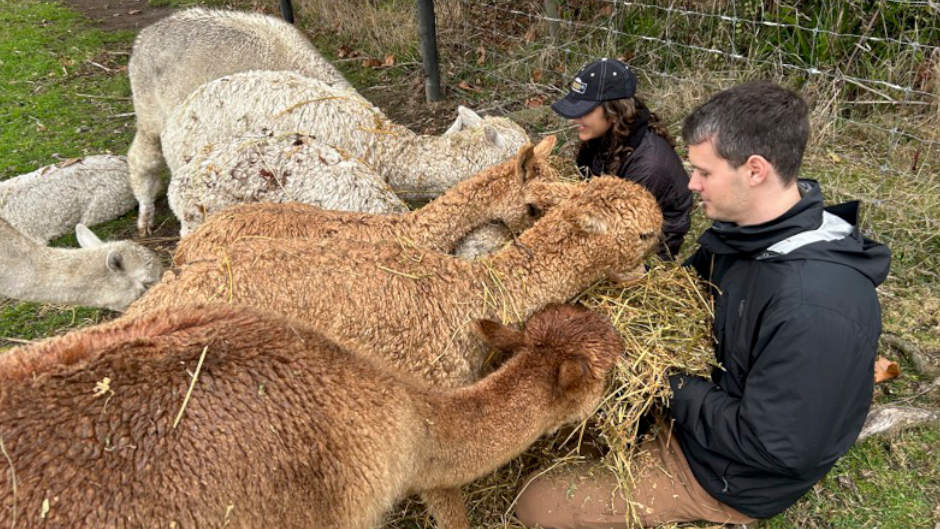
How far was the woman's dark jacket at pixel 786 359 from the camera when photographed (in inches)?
83.8

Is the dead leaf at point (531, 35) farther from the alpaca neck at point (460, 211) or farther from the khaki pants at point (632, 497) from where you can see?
the khaki pants at point (632, 497)

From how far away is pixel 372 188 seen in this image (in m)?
4.01

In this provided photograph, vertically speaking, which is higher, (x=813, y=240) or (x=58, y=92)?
(x=813, y=240)

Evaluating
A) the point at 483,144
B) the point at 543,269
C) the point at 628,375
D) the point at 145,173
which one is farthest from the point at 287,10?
the point at 628,375

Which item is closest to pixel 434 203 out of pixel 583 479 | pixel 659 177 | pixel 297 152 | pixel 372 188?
pixel 372 188

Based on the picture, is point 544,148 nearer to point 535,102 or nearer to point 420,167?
point 420,167

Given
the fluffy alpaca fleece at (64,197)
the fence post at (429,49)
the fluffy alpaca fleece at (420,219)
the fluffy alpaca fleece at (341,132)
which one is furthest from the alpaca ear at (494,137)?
the fluffy alpaca fleece at (64,197)

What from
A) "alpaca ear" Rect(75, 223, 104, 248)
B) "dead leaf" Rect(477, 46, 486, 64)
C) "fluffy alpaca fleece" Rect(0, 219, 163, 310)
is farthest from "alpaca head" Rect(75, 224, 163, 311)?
"dead leaf" Rect(477, 46, 486, 64)

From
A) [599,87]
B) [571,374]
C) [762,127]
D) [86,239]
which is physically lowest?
[86,239]

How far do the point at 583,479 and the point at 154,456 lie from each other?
192 centimetres

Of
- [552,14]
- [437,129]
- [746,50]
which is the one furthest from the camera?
[552,14]

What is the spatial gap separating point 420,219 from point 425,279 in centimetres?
62

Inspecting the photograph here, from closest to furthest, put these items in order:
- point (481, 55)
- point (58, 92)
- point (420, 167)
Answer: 1. point (420, 167)
2. point (481, 55)
3. point (58, 92)

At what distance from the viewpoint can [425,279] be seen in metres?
2.88
